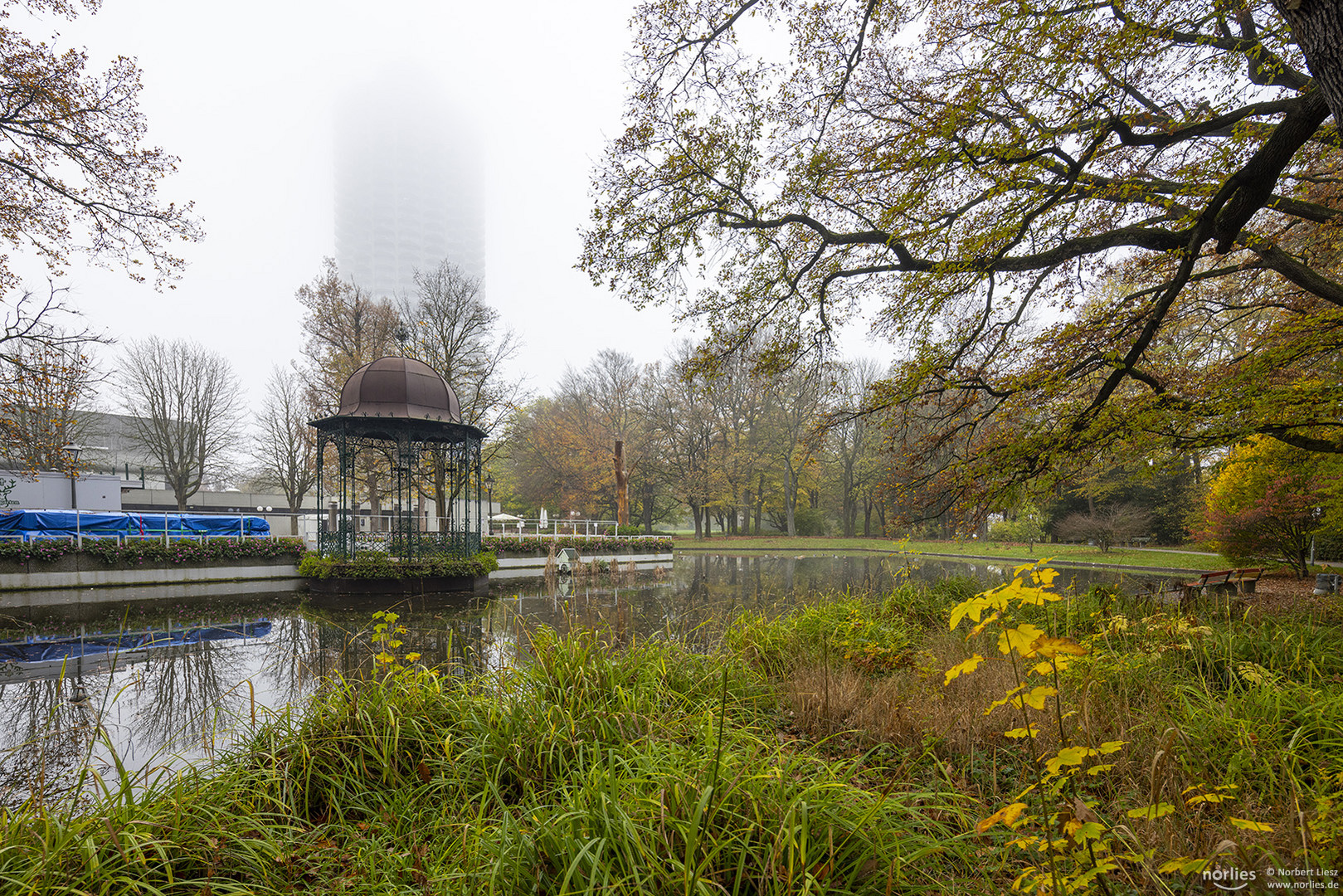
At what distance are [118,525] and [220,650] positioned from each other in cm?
1298

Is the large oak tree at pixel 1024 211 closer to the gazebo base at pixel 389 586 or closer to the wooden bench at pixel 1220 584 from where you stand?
the wooden bench at pixel 1220 584

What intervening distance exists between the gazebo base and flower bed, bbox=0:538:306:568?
285 cm

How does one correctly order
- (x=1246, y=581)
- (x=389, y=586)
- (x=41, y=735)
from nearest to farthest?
(x=41, y=735) < (x=1246, y=581) < (x=389, y=586)

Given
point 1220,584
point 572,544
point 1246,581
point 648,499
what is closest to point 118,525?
point 572,544

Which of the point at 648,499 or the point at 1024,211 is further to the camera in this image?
the point at 648,499

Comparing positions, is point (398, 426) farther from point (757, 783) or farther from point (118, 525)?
point (757, 783)

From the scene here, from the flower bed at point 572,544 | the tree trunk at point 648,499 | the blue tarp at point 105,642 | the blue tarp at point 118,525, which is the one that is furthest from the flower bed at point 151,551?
the tree trunk at point 648,499

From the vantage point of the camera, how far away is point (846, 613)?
21.2 ft

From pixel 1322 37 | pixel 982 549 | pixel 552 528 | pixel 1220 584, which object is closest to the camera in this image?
pixel 1322 37

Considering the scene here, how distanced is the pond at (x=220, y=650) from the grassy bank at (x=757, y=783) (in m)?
0.36

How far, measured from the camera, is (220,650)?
25.0 ft

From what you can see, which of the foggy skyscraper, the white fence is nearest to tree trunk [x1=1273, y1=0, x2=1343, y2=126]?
the white fence

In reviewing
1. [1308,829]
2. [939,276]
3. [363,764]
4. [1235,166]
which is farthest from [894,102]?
[363,764]

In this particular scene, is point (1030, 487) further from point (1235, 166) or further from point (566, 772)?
point (566, 772)
